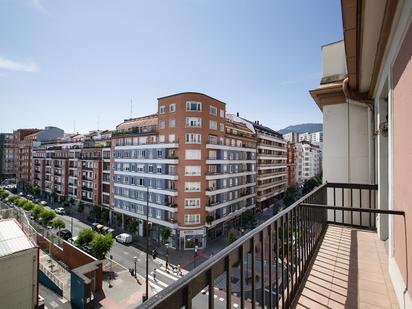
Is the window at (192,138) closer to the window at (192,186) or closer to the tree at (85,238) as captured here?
the window at (192,186)

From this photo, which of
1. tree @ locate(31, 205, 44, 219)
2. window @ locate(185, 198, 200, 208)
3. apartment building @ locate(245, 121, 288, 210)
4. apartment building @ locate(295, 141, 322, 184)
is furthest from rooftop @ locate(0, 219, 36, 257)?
apartment building @ locate(295, 141, 322, 184)

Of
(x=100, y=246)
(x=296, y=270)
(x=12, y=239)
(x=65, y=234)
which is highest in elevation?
(x=296, y=270)

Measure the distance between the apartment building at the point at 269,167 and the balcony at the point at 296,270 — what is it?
3428 centimetres

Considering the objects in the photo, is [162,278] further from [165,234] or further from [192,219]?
[192,219]

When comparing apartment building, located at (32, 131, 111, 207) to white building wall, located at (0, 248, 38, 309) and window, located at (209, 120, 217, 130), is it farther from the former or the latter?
white building wall, located at (0, 248, 38, 309)

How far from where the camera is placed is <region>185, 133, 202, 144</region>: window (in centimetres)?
2528

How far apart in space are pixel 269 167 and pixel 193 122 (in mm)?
22701

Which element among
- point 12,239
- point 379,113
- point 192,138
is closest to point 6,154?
point 192,138

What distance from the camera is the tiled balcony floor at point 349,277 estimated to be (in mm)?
2965

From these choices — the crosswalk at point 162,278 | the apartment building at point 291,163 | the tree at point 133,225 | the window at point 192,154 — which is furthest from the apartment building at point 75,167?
the apartment building at point 291,163

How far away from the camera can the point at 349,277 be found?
3555mm

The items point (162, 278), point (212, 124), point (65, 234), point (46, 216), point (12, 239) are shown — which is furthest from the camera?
point (46, 216)

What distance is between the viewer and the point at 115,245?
85.2 ft

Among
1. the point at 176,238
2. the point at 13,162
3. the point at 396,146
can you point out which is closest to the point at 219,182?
the point at 176,238
